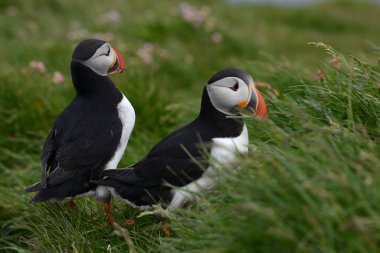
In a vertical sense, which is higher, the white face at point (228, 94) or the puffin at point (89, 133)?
the white face at point (228, 94)

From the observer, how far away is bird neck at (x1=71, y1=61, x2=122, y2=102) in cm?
450

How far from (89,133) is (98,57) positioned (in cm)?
54

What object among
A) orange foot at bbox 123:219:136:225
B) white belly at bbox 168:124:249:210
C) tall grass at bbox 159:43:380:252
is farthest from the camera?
orange foot at bbox 123:219:136:225

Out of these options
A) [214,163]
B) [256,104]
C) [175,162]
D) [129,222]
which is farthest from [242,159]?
[129,222]

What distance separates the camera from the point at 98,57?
446 cm

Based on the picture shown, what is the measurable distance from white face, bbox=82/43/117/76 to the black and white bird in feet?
2.44

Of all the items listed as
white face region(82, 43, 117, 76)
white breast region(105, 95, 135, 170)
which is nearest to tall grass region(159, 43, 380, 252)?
white breast region(105, 95, 135, 170)

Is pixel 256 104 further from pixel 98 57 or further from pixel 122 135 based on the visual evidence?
pixel 98 57

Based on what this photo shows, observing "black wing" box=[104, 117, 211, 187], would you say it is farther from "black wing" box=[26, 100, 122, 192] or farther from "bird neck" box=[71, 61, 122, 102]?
"bird neck" box=[71, 61, 122, 102]

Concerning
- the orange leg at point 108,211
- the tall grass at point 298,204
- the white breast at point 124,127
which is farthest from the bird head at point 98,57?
the tall grass at point 298,204

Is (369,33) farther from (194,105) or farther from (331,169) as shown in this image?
(331,169)

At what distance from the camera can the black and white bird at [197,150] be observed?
3.89m

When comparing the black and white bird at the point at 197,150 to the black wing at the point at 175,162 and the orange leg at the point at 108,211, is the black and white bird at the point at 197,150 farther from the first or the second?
the orange leg at the point at 108,211

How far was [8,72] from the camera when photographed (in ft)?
23.8
